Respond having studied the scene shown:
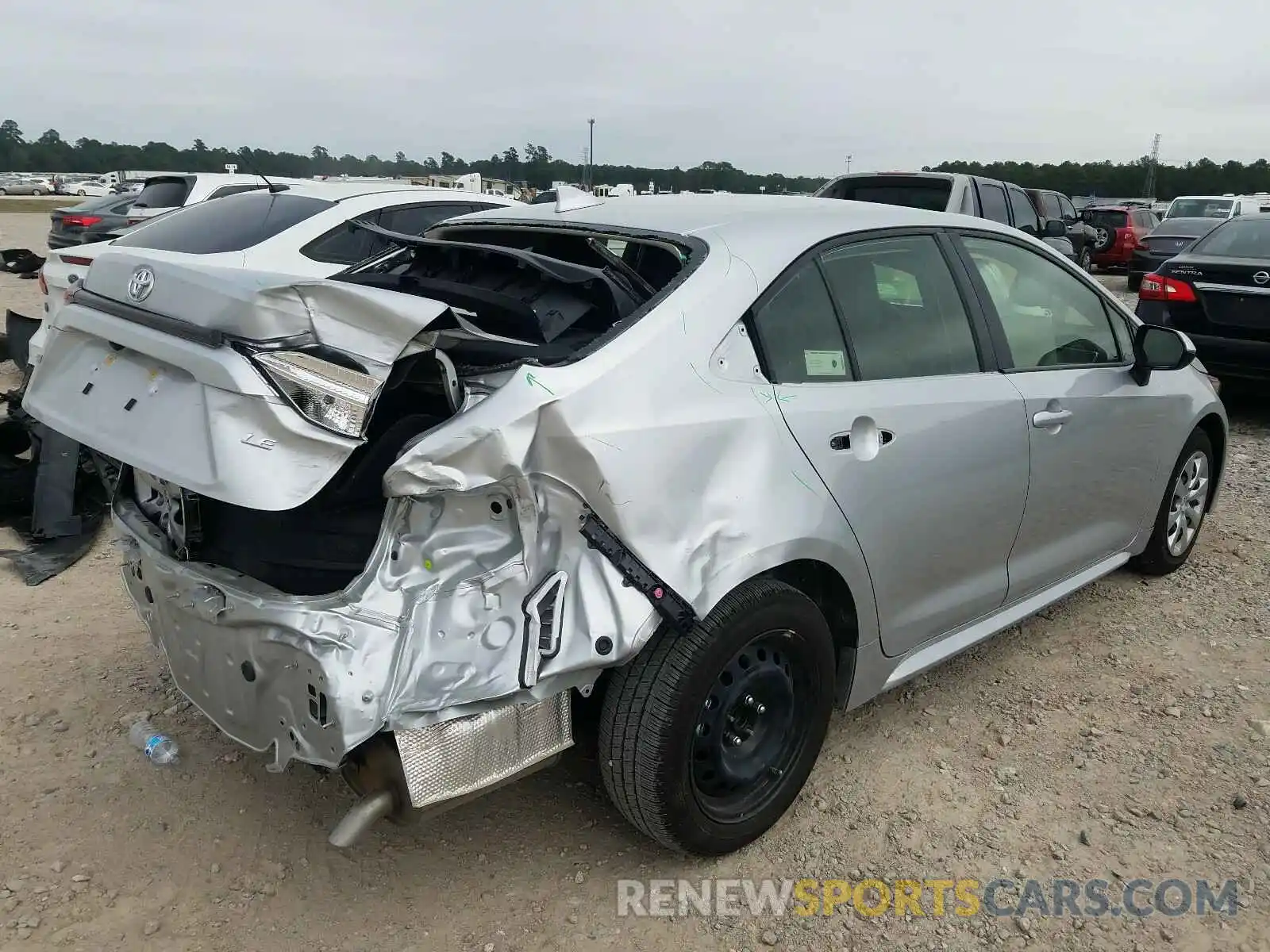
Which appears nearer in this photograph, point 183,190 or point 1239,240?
point 1239,240

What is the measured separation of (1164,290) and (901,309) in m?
5.32

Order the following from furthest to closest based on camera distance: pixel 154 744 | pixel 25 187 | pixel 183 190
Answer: pixel 25 187 → pixel 183 190 → pixel 154 744

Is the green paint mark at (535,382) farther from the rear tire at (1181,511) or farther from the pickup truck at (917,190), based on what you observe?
the pickup truck at (917,190)

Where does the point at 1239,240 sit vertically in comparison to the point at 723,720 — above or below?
above

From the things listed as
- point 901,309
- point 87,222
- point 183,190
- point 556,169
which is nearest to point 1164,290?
point 901,309

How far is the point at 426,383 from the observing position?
7.18 feet

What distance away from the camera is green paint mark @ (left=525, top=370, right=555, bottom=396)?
203 centimetres

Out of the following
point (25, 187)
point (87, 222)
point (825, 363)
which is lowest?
point (25, 187)

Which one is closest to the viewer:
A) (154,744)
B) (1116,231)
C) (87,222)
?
(154,744)

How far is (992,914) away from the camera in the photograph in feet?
8.00

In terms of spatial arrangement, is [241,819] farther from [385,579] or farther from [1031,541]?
[1031,541]

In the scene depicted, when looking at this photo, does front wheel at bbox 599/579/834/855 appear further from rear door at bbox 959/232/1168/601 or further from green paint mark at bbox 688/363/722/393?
rear door at bbox 959/232/1168/601

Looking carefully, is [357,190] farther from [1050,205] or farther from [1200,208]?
[1200,208]

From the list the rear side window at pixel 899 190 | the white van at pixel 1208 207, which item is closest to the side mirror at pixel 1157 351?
the rear side window at pixel 899 190
